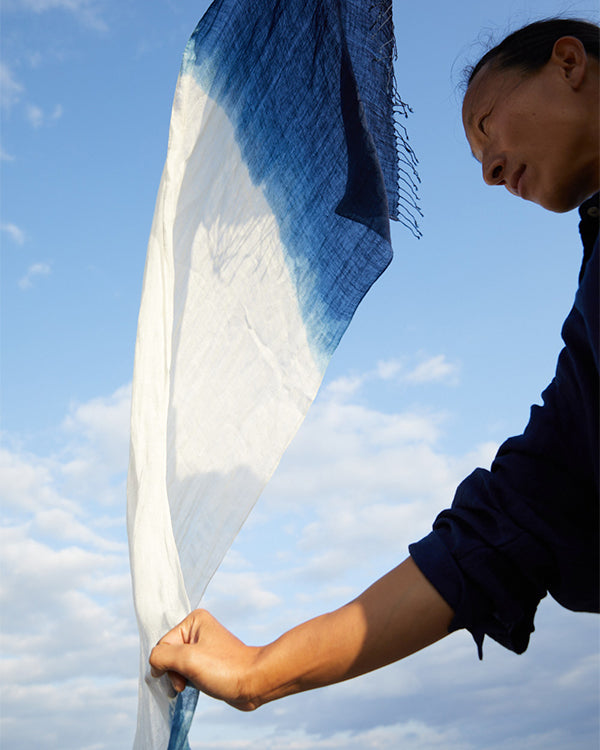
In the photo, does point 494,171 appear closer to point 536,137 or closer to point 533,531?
point 536,137

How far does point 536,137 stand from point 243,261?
0.61 m

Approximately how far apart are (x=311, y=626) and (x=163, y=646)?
231 mm

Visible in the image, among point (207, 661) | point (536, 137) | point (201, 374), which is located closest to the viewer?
point (207, 661)

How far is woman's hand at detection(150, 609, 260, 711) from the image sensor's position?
1.06 meters

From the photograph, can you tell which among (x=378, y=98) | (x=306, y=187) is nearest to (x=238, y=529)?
(x=306, y=187)

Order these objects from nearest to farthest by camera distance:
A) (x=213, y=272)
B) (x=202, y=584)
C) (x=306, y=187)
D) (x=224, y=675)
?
(x=224, y=675), (x=202, y=584), (x=213, y=272), (x=306, y=187)

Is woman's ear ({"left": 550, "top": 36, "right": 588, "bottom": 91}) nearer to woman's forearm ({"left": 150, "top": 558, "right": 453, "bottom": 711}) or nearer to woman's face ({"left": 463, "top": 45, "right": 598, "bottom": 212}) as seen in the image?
woman's face ({"left": 463, "top": 45, "right": 598, "bottom": 212})

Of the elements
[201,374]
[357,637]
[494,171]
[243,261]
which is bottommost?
[357,637]

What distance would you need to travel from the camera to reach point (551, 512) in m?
1.13

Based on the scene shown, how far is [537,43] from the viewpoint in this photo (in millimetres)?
1246

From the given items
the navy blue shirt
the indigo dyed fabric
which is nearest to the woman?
the navy blue shirt

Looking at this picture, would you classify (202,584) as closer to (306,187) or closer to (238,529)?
(238,529)

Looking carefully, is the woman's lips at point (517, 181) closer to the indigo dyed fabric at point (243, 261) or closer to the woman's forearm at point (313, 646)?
the indigo dyed fabric at point (243, 261)

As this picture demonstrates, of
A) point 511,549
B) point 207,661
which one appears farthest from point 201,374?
point 511,549
